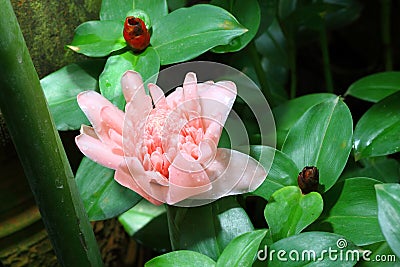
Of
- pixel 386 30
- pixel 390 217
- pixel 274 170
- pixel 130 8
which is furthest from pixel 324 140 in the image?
pixel 386 30

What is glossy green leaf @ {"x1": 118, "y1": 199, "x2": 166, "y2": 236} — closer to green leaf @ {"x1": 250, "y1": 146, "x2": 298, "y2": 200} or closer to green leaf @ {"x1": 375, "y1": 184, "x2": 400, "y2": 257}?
green leaf @ {"x1": 250, "y1": 146, "x2": 298, "y2": 200}

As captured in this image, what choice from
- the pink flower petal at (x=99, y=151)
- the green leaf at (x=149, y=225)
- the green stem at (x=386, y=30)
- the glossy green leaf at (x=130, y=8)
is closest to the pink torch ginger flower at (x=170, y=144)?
the pink flower petal at (x=99, y=151)

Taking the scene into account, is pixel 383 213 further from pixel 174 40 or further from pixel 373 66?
pixel 373 66

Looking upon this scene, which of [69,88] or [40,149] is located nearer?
[40,149]

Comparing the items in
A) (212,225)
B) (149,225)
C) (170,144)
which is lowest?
(149,225)

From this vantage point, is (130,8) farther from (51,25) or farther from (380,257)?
(380,257)

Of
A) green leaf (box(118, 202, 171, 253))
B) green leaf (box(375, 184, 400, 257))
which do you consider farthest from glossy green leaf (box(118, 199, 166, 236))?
green leaf (box(375, 184, 400, 257))

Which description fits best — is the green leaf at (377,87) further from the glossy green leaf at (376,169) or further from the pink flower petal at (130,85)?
the pink flower petal at (130,85)
